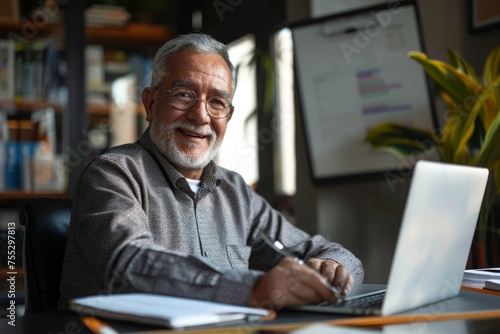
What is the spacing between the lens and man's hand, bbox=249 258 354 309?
44.6 inches

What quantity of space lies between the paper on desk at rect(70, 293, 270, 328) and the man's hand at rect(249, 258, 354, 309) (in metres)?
0.08

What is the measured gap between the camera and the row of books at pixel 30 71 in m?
3.64

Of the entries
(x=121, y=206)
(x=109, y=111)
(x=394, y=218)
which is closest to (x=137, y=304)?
(x=121, y=206)

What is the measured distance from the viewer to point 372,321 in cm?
103

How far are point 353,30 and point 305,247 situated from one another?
3.91 feet

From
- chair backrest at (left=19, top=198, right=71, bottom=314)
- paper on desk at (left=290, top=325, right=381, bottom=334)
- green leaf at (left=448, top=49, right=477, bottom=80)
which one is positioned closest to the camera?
paper on desk at (left=290, top=325, right=381, bottom=334)

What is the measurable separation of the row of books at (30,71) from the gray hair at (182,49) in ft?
6.51

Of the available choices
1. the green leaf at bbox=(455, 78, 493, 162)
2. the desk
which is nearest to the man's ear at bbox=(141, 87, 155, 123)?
the desk

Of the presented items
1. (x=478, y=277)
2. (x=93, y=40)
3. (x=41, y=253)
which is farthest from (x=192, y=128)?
(x=93, y=40)

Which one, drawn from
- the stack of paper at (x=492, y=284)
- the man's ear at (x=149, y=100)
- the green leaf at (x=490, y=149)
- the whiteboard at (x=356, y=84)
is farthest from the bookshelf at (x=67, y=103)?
the stack of paper at (x=492, y=284)

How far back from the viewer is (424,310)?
1146mm

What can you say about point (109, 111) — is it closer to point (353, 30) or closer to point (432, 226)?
point (353, 30)

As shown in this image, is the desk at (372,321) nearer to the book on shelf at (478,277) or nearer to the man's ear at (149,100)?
the book on shelf at (478,277)

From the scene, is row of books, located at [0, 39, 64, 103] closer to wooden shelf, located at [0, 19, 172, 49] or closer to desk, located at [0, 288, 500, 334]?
wooden shelf, located at [0, 19, 172, 49]
